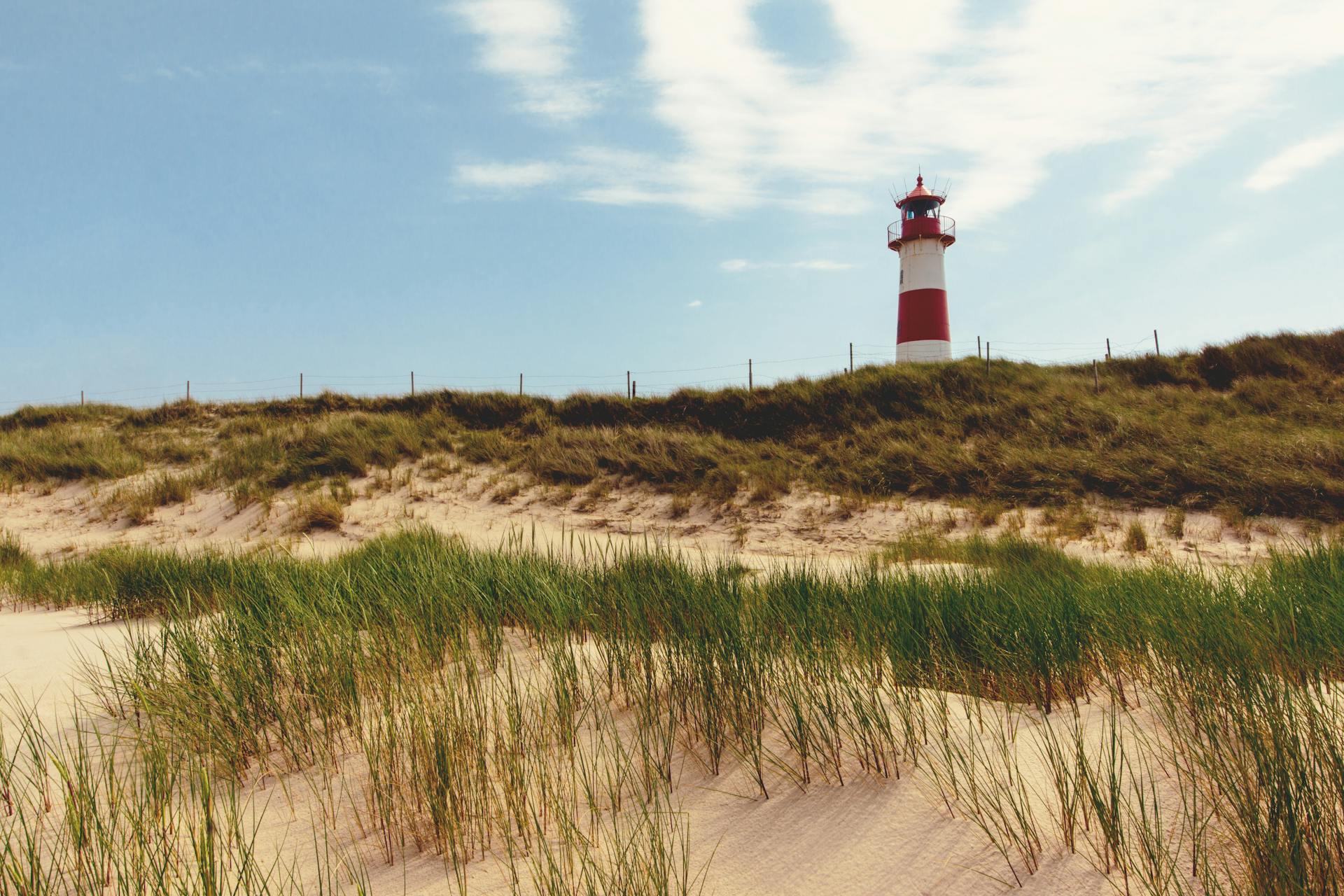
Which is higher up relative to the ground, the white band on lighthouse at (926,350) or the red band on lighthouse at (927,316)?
the red band on lighthouse at (927,316)

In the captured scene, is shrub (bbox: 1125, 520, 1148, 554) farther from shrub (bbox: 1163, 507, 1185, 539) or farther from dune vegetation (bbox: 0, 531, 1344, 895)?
dune vegetation (bbox: 0, 531, 1344, 895)

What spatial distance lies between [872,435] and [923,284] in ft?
35.4

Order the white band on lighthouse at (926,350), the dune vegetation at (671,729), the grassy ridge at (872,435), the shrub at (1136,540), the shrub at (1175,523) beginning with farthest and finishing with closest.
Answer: the white band on lighthouse at (926,350), the grassy ridge at (872,435), the shrub at (1175,523), the shrub at (1136,540), the dune vegetation at (671,729)

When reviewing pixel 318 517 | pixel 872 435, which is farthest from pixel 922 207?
pixel 318 517

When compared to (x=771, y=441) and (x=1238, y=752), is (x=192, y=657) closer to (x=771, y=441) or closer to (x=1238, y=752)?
(x=1238, y=752)

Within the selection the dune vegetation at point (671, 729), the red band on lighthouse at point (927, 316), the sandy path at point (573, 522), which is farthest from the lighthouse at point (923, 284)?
the dune vegetation at point (671, 729)

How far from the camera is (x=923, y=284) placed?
24266mm

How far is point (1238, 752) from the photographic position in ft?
7.16

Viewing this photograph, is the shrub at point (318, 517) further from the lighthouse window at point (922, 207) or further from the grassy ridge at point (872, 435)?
the lighthouse window at point (922, 207)

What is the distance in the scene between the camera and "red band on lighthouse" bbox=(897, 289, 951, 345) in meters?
24.0

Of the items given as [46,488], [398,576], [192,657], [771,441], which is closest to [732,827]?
[192,657]

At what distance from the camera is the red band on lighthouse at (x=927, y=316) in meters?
24.0

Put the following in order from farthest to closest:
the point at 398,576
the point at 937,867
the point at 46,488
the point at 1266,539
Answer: the point at 46,488 → the point at 1266,539 → the point at 398,576 → the point at 937,867

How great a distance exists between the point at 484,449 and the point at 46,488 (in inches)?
360
